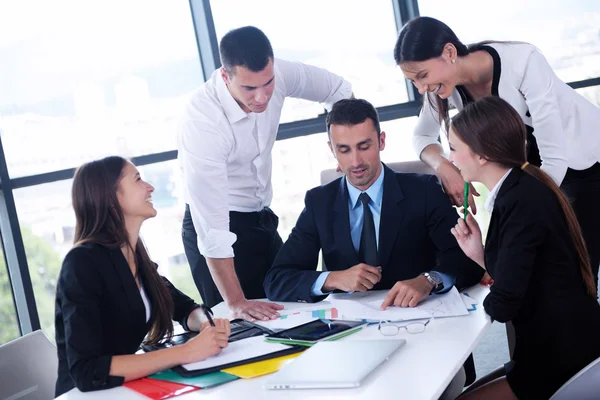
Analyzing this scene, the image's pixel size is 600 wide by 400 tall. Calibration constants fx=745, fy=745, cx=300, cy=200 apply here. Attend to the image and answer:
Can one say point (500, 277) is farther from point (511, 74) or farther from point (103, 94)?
point (103, 94)

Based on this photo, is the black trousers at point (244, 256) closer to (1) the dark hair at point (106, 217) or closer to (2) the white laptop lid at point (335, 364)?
(1) the dark hair at point (106, 217)

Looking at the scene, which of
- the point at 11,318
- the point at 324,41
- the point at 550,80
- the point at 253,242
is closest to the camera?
the point at 550,80

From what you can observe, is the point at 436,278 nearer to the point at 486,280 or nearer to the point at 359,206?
the point at 486,280

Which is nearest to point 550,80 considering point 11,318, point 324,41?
point 324,41

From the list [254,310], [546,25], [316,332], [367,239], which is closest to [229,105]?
[367,239]

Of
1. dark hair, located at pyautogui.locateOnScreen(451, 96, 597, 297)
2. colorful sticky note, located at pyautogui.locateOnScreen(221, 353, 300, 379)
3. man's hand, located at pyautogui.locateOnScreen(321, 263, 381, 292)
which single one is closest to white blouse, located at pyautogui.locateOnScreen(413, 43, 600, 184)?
dark hair, located at pyautogui.locateOnScreen(451, 96, 597, 297)

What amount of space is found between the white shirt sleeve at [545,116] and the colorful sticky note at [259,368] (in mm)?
988

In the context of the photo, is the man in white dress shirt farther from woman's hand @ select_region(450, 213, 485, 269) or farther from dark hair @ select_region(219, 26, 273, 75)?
woman's hand @ select_region(450, 213, 485, 269)

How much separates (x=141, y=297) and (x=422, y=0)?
2935mm

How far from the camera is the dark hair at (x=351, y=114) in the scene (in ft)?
8.34

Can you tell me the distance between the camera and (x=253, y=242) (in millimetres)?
2816

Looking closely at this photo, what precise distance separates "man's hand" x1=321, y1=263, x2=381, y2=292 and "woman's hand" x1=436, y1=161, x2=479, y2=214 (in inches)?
14.6

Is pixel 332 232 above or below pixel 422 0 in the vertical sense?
below

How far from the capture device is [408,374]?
5.15ft
